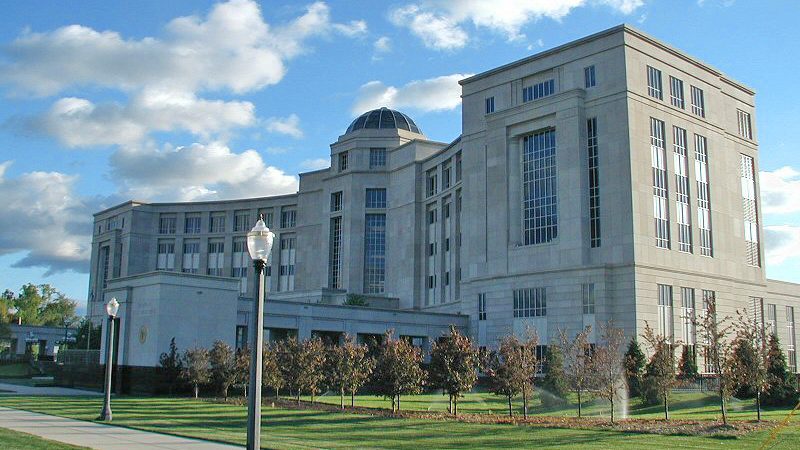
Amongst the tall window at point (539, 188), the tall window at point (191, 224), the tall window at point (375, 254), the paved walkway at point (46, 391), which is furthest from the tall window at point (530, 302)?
the tall window at point (191, 224)

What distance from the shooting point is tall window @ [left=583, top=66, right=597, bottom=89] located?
58812mm

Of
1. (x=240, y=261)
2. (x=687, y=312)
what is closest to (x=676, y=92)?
(x=687, y=312)

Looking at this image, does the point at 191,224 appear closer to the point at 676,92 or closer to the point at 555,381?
the point at 676,92

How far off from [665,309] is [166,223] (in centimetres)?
8109

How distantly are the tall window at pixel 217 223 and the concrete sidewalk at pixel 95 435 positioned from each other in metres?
84.7

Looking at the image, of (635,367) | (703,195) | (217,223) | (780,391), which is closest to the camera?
(780,391)

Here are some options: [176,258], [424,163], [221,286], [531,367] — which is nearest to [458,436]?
[531,367]

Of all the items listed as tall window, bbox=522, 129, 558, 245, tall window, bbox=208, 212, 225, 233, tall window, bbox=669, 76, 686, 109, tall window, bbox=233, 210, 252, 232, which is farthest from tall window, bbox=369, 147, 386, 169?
tall window, bbox=669, 76, 686, 109

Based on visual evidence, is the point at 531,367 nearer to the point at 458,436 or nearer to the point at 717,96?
the point at 458,436

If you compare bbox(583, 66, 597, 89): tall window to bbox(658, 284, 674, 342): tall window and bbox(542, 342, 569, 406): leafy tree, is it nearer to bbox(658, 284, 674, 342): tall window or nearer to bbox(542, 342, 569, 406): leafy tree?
bbox(658, 284, 674, 342): tall window

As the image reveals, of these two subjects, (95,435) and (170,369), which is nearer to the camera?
(95,435)

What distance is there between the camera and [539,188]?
199 ft

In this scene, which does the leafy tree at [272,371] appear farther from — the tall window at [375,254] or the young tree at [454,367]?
the tall window at [375,254]

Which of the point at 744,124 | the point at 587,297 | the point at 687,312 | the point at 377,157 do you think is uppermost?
the point at 377,157
